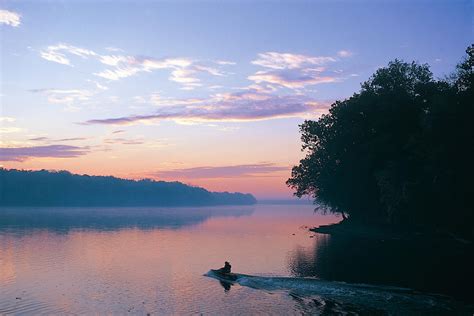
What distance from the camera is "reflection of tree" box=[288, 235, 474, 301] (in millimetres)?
37991

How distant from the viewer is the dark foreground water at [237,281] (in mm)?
31359

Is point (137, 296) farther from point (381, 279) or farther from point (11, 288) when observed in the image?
point (381, 279)

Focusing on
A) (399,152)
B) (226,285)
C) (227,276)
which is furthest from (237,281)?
(399,152)

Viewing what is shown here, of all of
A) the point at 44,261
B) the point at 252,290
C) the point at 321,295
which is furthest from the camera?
the point at 44,261

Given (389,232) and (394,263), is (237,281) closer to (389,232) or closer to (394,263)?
(394,263)

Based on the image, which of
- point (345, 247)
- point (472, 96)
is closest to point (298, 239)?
point (345, 247)

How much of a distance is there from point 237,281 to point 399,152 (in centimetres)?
4265

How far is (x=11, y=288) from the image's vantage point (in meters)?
37.3

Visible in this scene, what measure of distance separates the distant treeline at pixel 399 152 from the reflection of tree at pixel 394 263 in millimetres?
6266

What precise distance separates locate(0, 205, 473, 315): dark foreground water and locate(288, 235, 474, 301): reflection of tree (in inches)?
3.9

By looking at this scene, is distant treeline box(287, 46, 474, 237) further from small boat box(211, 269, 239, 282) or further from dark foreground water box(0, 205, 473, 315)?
small boat box(211, 269, 239, 282)

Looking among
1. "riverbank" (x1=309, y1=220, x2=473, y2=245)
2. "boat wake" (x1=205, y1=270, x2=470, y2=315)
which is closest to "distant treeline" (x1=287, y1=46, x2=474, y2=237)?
"riverbank" (x1=309, y1=220, x2=473, y2=245)

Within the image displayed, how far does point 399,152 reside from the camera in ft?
235

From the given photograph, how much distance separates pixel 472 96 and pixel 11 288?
55.4 m
